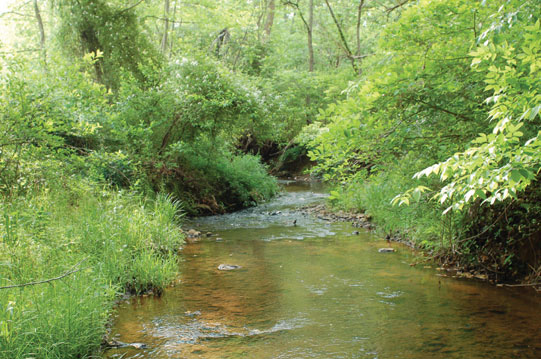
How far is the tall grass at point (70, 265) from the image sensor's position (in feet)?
11.8

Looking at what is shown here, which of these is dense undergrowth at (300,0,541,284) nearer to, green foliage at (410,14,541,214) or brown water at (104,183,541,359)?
brown water at (104,183,541,359)

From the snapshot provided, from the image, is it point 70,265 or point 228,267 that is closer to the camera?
point 70,265

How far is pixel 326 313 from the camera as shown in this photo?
5055 mm

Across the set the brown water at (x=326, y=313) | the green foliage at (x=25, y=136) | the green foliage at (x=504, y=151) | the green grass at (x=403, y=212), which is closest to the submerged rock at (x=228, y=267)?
the brown water at (x=326, y=313)

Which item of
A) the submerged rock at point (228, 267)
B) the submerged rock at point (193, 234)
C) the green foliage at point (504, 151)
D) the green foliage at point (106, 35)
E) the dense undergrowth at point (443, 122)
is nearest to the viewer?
the green foliage at point (504, 151)

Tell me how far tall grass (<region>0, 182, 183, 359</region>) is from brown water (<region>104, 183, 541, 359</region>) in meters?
0.38

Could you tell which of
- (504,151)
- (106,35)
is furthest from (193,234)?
(106,35)

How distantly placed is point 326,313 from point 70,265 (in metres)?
2.98

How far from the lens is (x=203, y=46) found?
22.7 meters

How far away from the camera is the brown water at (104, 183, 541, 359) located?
163 inches

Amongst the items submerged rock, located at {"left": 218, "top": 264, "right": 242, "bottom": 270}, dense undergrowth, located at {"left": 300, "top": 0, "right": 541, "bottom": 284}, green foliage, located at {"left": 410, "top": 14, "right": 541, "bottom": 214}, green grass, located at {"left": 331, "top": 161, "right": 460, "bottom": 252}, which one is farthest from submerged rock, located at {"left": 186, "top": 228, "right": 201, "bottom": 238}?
green foliage, located at {"left": 410, "top": 14, "right": 541, "bottom": 214}

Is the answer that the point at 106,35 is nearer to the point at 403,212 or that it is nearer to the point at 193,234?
the point at 193,234

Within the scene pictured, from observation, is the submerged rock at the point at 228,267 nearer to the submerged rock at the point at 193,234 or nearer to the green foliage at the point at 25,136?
the submerged rock at the point at 193,234

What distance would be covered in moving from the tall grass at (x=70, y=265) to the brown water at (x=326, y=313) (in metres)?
0.38
